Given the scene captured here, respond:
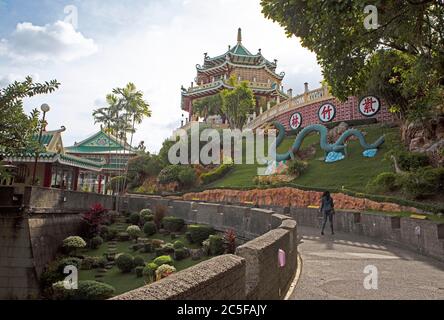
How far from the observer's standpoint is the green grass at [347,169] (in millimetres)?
24297

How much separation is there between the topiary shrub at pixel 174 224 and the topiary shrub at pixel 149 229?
2.50ft

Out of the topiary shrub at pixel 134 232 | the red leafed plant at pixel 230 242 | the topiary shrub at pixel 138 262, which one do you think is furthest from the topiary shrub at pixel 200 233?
the topiary shrub at pixel 134 232

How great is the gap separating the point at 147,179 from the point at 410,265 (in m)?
37.9

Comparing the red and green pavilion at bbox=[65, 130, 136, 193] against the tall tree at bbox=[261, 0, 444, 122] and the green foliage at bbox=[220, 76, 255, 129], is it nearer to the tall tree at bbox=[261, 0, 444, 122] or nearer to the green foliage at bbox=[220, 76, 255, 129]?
the green foliage at bbox=[220, 76, 255, 129]

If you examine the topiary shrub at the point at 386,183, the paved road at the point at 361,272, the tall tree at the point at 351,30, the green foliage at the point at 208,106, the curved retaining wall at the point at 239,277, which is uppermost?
the green foliage at the point at 208,106

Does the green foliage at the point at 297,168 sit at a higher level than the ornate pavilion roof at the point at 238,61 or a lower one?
lower

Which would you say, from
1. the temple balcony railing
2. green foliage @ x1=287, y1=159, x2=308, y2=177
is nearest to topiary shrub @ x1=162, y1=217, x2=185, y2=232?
green foliage @ x1=287, y1=159, x2=308, y2=177

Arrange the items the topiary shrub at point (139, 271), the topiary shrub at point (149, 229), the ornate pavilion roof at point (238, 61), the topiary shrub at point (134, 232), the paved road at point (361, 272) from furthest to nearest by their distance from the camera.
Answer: the ornate pavilion roof at point (238, 61)
the topiary shrub at point (149, 229)
the topiary shrub at point (134, 232)
the topiary shrub at point (139, 271)
the paved road at point (361, 272)

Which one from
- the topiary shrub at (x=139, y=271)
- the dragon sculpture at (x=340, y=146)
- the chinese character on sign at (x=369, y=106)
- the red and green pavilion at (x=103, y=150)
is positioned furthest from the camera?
the red and green pavilion at (x=103, y=150)

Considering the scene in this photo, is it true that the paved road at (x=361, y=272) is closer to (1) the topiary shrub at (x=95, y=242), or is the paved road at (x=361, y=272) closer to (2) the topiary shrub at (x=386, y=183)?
(2) the topiary shrub at (x=386, y=183)

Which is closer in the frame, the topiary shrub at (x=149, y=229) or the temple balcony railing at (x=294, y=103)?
the topiary shrub at (x=149, y=229)

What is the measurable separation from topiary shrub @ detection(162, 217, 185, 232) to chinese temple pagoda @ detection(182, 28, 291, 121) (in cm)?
3948
